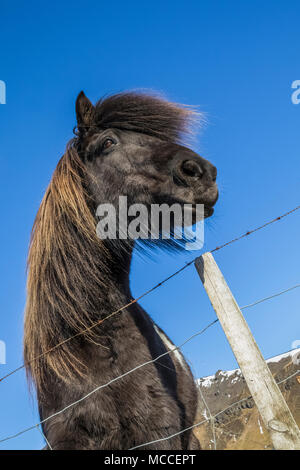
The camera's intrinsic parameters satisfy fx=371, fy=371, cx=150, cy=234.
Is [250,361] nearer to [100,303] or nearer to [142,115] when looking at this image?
[100,303]

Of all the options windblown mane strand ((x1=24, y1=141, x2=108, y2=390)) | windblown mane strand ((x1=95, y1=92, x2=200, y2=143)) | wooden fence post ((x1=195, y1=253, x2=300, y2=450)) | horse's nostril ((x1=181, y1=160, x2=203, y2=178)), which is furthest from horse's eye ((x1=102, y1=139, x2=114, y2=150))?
wooden fence post ((x1=195, y1=253, x2=300, y2=450))

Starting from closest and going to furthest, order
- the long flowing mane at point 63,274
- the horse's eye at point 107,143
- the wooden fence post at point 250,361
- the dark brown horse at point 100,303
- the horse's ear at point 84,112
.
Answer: the wooden fence post at point 250,361 < the dark brown horse at point 100,303 < the long flowing mane at point 63,274 < the horse's eye at point 107,143 < the horse's ear at point 84,112

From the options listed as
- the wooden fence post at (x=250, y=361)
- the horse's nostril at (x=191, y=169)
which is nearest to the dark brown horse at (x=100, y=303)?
the horse's nostril at (x=191, y=169)

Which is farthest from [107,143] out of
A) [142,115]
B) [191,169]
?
[191,169]

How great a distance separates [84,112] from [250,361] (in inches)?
95.7

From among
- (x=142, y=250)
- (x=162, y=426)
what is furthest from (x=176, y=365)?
(x=142, y=250)

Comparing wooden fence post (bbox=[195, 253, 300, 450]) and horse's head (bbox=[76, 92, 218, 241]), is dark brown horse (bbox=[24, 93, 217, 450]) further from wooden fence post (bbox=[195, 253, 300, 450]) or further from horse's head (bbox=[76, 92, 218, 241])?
wooden fence post (bbox=[195, 253, 300, 450])

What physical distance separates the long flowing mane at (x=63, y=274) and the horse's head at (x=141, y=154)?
0.52 ft

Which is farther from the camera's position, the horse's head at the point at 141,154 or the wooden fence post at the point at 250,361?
the horse's head at the point at 141,154

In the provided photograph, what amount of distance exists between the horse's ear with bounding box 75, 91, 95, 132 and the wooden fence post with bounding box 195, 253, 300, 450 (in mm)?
1704

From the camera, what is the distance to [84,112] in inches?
128

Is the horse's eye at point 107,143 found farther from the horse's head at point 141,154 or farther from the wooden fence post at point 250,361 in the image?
the wooden fence post at point 250,361

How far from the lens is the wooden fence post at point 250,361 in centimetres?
175

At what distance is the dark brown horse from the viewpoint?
231cm
